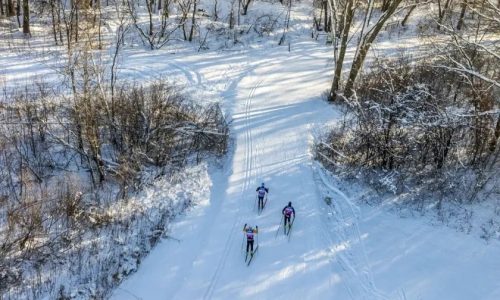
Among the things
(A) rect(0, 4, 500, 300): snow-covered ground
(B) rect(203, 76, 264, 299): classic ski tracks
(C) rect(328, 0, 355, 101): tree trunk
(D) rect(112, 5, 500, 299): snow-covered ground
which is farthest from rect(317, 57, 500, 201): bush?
(C) rect(328, 0, 355, 101): tree trunk

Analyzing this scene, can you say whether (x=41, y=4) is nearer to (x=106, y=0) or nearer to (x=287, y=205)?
(x=106, y=0)

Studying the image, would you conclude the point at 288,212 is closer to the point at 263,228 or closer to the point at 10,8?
the point at 263,228

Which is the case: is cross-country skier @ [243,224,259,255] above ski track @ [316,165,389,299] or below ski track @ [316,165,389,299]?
above

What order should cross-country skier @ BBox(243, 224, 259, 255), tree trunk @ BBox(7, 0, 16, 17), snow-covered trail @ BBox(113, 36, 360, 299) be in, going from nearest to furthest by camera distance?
snow-covered trail @ BBox(113, 36, 360, 299) < cross-country skier @ BBox(243, 224, 259, 255) < tree trunk @ BBox(7, 0, 16, 17)

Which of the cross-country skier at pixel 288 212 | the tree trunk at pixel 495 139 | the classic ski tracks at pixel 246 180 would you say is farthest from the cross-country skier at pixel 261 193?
the tree trunk at pixel 495 139

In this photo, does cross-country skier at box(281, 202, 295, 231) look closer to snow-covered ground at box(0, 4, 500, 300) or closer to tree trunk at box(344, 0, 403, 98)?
snow-covered ground at box(0, 4, 500, 300)

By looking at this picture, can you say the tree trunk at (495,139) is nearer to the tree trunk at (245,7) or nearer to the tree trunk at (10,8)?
the tree trunk at (245,7)

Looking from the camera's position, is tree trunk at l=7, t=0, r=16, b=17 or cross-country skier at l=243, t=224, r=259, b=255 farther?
tree trunk at l=7, t=0, r=16, b=17

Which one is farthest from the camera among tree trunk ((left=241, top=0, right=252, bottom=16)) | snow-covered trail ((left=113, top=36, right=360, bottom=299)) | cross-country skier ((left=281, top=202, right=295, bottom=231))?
tree trunk ((left=241, top=0, right=252, bottom=16))

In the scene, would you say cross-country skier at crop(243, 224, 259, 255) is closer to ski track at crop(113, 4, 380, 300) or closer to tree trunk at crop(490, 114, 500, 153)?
ski track at crop(113, 4, 380, 300)

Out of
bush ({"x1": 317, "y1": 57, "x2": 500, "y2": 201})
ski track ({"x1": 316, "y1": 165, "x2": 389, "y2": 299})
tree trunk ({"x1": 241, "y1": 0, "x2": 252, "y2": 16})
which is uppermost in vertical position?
tree trunk ({"x1": 241, "y1": 0, "x2": 252, "y2": 16})
